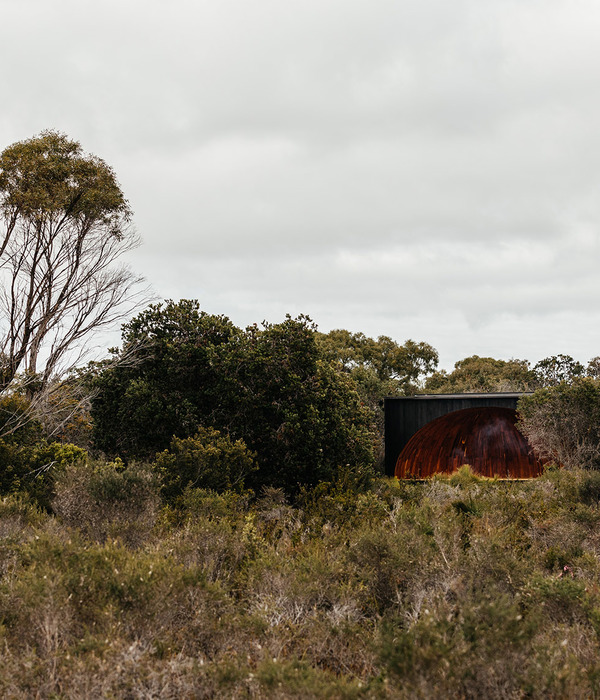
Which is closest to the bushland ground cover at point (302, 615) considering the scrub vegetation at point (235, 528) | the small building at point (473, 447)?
the scrub vegetation at point (235, 528)

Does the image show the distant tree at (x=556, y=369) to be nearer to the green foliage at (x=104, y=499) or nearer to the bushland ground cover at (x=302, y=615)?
the bushland ground cover at (x=302, y=615)

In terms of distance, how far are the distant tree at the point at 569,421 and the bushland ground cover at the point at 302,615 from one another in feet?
45.3

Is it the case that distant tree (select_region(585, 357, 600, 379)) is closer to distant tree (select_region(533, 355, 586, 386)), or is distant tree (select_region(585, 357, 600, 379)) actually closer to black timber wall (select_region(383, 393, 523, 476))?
distant tree (select_region(533, 355, 586, 386))

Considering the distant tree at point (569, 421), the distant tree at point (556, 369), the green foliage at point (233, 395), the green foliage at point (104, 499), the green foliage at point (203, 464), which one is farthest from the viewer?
the distant tree at point (556, 369)

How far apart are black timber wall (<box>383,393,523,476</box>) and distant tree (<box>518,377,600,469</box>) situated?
4.87 metres

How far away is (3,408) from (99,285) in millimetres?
5137

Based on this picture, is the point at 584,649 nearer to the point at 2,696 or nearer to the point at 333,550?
the point at 333,550

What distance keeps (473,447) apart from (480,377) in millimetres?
22291

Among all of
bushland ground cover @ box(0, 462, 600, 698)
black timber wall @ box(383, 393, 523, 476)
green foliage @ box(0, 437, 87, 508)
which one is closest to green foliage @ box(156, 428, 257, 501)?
green foliage @ box(0, 437, 87, 508)

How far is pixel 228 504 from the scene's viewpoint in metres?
14.3

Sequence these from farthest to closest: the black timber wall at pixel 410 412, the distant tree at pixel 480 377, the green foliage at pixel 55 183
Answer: the distant tree at pixel 480 377 < the black timber wall at pixel 410 412 < the green foliage at pixel 55 183

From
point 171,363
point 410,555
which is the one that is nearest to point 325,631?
point 410,555

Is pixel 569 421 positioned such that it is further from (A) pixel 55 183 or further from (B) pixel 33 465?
(A) pixel 55 183

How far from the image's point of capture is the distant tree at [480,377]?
171 feet
